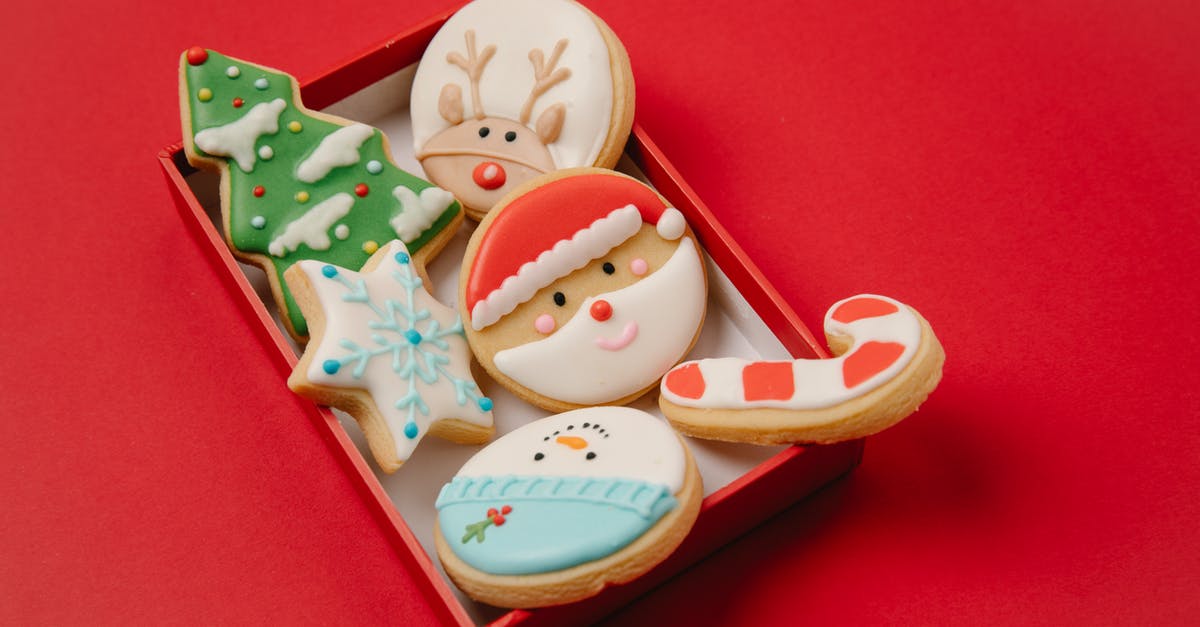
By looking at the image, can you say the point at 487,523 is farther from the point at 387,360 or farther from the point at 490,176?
the point at 490,176

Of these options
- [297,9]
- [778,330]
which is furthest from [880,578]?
[297,9]

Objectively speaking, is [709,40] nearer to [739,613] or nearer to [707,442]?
[707,442]

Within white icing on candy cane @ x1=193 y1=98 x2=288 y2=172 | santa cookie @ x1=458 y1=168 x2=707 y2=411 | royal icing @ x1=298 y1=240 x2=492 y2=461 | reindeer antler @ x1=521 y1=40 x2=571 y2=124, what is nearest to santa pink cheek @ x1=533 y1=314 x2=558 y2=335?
santa cookie @ x1=458 y1=168 x2=707 y2=411

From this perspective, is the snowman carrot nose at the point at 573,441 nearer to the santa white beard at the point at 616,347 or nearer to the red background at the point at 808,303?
the santa white beard at the point at 616,347

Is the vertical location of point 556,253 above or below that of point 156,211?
below

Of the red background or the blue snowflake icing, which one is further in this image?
Answer: the red background

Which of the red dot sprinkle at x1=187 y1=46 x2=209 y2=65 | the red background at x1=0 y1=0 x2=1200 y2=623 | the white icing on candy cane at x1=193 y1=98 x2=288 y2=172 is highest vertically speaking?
the red dot sprinkle at x1=187 y1=46 x2=209 y2=65

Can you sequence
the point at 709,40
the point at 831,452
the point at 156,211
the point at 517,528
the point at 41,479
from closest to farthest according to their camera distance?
the point at 517,528 < the point at 831,452 < the point at 41,479 < the point at 156,211 < the point at 709,40

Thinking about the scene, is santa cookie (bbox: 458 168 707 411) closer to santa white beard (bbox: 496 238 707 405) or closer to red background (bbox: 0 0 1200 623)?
santa white beard (bbox: 496 238 707 405)
